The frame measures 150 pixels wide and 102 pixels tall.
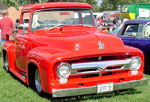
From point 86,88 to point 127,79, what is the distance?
2.97 feet

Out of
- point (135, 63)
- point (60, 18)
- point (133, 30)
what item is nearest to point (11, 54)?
point (60, 18)

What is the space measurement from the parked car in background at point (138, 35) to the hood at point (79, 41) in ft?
7.85

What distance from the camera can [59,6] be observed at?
657cm

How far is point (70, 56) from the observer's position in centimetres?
488

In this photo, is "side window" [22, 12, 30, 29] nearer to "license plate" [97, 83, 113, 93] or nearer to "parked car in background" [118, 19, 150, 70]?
"license plate" [97, 83, 113, 93]

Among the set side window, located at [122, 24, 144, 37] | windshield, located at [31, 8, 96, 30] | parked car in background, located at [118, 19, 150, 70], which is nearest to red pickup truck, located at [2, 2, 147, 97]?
windshield, located at [31, 8, 96, 30]

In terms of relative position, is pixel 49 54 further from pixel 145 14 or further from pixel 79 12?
pixel 145 14

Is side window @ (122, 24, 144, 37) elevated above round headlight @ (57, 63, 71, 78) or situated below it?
above

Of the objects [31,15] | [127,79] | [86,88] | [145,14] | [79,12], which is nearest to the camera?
[86,88]

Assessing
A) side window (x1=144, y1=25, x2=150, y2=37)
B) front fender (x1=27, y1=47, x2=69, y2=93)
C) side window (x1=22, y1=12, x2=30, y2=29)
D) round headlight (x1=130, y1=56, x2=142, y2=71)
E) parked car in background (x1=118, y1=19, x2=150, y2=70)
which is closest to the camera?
front fender (x1=27, y1=47, x2=69, y2=93)

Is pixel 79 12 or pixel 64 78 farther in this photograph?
pixel 79 12

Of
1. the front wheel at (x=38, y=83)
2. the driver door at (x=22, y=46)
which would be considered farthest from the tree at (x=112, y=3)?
the front wheel at (x=38, y=83)

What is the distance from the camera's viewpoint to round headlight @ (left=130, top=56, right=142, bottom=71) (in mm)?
5496

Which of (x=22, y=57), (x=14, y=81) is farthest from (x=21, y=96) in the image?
(x=14, y=81)
